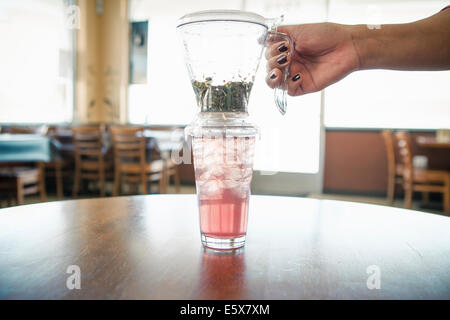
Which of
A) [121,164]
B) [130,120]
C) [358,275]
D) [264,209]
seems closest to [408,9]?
[121,164]

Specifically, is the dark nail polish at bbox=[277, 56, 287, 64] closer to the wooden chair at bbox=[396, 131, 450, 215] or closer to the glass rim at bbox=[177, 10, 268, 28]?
the glass rim at bbox=[177, 10, 268, 28]

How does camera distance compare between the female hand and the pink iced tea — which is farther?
the female hand

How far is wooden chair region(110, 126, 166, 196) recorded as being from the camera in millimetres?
4418

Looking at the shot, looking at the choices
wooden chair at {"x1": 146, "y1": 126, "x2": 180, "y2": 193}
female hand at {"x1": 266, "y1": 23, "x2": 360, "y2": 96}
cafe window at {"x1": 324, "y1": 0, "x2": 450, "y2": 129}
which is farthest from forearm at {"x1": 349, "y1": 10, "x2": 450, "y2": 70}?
cafe window at {"x1": 324, "y1": 0, "x2": 450, "y2": 129}

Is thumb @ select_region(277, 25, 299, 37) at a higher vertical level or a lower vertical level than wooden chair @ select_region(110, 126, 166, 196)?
higher

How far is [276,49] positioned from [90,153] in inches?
176

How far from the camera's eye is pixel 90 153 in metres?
4.84

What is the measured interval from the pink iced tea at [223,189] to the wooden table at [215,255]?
3 cm

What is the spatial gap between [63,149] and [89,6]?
9.95 ft

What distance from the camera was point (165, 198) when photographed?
1071 mm

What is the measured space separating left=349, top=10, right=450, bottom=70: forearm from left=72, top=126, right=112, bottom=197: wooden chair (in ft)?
14.3

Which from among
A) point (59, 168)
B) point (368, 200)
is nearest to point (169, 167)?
point (59, 168)

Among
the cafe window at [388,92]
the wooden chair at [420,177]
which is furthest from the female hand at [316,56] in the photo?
the cafe window at [388,92]

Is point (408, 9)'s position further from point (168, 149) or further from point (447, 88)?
point (168, 149)
